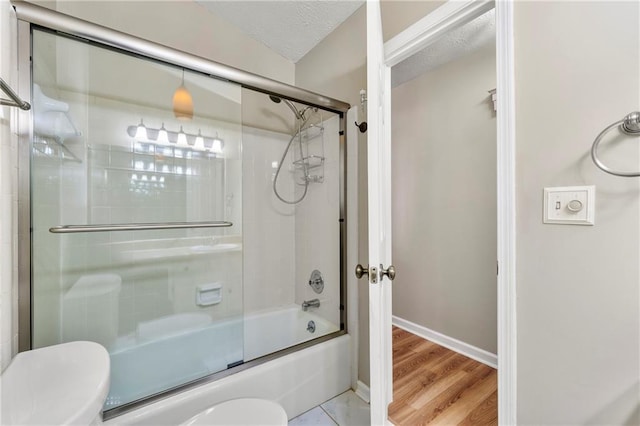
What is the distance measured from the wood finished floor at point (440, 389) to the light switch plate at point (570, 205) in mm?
1239

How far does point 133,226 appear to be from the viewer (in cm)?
152

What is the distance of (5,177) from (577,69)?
201 cm

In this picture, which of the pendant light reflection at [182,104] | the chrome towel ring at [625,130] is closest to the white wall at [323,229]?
→ the pendant light reflection at [182,104]

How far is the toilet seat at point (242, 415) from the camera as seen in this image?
1.03 metres

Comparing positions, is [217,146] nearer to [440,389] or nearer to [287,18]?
[287,18]

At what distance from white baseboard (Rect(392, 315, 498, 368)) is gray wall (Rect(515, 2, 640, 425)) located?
1.10 m

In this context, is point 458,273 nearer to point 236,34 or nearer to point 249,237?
point 249,237

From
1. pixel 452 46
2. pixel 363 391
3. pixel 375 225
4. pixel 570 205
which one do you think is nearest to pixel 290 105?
pixel 452 46

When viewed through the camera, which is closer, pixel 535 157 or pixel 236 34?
pixel 535 157

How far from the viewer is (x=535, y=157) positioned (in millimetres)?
897

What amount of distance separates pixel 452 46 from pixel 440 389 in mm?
2417

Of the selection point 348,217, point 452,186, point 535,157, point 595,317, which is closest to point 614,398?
point 595,317

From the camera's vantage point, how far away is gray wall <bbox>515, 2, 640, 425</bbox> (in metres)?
0.73

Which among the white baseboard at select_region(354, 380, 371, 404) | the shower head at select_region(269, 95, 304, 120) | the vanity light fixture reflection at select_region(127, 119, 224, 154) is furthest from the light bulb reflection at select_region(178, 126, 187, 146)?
the white baseboard at select_region(354, 380, 371, 404)
